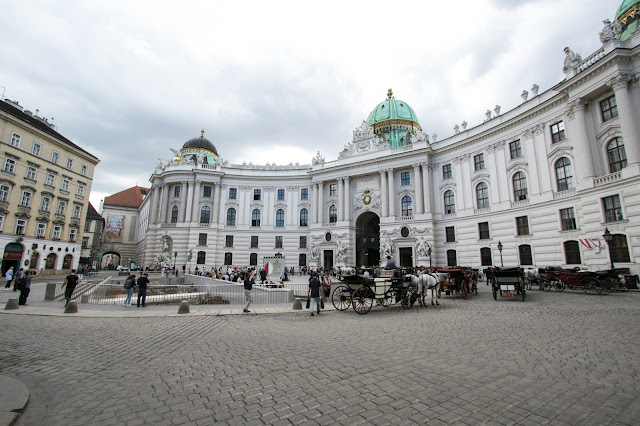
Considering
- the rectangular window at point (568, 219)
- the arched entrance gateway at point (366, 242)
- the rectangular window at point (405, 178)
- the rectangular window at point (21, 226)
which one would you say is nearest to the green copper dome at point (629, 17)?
the rectangular window at point (568, 219)

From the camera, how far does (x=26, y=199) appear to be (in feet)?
111

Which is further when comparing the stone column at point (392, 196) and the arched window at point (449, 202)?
the stone column at point (392, 196)

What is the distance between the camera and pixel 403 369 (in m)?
5.49

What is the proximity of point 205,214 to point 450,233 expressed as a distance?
37.2m

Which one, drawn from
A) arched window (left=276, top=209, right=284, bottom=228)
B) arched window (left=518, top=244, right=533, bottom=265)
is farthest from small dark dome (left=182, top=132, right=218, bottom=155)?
arched window (left=518, top=244, right=533, bottom=265)

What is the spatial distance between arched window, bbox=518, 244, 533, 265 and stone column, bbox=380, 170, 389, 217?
16.3m

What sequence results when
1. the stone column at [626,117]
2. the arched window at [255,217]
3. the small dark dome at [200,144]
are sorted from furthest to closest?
the small dark dome at [200,144], the arched window at [255,217], the stone column at [626,117]

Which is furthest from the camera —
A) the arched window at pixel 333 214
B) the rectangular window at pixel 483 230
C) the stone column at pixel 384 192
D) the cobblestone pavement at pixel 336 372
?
the arched window at pixel 333 214

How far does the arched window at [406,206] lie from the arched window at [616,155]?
20.7 m

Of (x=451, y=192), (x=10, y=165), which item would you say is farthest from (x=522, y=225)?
(x=10, y=165)

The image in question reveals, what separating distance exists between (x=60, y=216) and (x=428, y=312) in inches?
1792

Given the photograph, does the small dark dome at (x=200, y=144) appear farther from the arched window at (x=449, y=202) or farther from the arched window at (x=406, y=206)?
the arched window at (x=449, y=202)

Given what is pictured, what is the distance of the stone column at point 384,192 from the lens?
41.1 metres

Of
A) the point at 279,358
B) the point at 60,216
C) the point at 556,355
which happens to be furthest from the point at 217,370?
the point at 60,216
